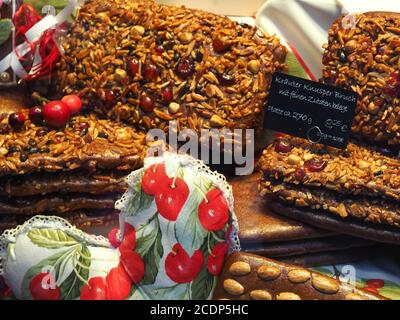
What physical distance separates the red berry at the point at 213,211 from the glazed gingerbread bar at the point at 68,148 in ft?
0.69

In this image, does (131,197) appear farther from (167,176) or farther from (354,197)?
(354,197)

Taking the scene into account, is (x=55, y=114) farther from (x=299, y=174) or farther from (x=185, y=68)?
(x=299, y=174)

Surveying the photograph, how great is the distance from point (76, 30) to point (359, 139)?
0.70 m

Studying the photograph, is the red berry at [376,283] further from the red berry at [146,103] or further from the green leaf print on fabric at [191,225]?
the red berry at [146,103]

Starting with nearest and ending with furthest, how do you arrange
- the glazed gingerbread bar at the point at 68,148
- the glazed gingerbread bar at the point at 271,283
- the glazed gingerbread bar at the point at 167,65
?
the glazed gingerbread bar at the point at 271,283
the glazed gingerbread bar at the point at 68,148
the glazed gingerbread bar at the point at 167,65

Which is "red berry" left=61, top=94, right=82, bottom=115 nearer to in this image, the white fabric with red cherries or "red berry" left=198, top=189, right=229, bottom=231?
the white fabric with red cherries

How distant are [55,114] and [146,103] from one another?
199mm

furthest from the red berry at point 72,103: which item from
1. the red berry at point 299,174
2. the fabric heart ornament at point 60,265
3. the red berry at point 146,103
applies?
the red berry at point 299,174

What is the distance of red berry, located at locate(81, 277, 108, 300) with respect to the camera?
46.9 inches

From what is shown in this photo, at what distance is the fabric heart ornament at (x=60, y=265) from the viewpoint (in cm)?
119

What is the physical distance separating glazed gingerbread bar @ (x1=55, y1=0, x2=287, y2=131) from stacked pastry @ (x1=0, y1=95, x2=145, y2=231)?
0.39 ft

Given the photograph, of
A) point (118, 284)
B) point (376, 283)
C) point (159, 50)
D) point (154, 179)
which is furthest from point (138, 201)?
point (376, 283)

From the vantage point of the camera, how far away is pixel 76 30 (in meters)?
1.52

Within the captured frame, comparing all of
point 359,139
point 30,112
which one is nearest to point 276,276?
point 359,139
